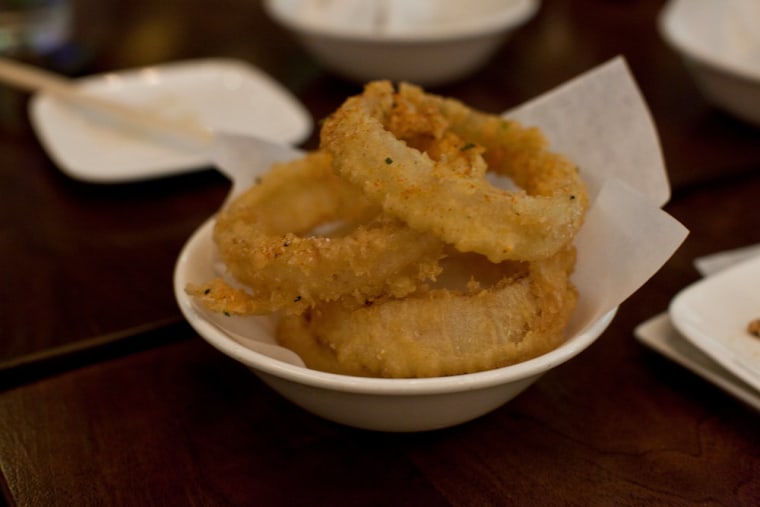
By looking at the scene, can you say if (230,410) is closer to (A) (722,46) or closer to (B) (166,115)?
(B) (166,115)

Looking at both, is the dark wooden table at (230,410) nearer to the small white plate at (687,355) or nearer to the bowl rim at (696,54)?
the small white plate at (687,355)

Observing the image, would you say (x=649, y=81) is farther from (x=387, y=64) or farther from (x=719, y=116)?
(x=387, y=64)

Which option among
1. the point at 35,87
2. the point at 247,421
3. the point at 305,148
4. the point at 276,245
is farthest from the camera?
the point at 35,87

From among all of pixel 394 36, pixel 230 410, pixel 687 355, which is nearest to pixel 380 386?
pixel 230 410

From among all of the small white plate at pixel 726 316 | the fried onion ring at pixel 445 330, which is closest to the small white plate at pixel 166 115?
the fried onion ring at pixel 445 330

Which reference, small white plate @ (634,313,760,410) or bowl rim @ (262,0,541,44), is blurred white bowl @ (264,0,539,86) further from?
small white plate @ (634,313,760,410)

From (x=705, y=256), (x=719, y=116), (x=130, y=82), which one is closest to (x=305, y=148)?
(x=130, y=82)

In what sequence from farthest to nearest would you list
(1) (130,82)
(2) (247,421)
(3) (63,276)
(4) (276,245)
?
(1) (130,82)
(3) (63,276)
(2) (247,421)
(4) (276,245)
